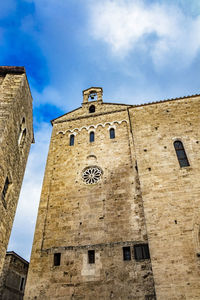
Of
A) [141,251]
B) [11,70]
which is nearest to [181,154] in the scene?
[141,251]

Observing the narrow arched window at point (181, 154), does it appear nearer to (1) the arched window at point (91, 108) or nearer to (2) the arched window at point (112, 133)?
(2) the arched window at point (112, 133)

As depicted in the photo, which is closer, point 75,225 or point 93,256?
point 93,256

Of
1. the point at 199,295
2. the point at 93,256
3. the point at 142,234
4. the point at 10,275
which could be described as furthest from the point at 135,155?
the point at 10,275

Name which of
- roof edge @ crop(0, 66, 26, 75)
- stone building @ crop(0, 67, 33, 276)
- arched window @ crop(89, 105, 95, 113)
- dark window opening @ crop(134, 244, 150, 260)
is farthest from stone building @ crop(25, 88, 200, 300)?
roof edge @ crop(0, 66, 26, 75)

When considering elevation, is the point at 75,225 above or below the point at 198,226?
above

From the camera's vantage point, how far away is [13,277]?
1389 cm

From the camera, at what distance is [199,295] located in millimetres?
8328

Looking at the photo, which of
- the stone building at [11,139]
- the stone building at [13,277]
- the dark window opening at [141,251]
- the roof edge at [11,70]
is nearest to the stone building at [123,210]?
the dark window opening at [141,251]

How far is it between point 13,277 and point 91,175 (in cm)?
765

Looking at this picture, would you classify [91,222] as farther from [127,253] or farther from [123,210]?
[127,253]

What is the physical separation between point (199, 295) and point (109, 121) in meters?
10.5

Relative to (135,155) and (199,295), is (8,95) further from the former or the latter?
(199,295)

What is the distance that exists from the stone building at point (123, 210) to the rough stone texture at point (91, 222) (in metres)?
0.04

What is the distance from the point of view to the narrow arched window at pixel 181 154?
12.1 meters
